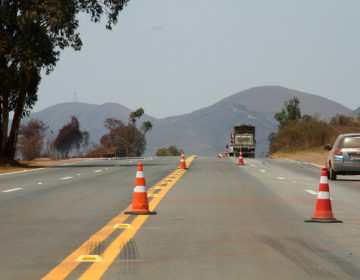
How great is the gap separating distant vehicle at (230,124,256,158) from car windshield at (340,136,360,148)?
49836 millimetres

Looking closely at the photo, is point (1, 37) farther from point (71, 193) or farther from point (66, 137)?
point (66, 137)

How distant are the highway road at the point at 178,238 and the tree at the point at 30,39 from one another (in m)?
22.1

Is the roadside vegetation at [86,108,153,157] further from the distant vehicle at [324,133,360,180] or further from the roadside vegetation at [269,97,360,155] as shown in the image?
the distant vehicle at [324,133,360,180]

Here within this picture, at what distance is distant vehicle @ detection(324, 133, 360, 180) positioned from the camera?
26.9 metres

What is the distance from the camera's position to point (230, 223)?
12680mm

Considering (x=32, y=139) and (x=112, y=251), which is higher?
(x=32, y=139)

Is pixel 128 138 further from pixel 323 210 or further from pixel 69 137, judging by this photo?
pixel 323 210

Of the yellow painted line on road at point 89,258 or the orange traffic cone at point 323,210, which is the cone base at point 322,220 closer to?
the orange traffic cone at point 323,210

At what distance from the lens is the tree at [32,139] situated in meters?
116

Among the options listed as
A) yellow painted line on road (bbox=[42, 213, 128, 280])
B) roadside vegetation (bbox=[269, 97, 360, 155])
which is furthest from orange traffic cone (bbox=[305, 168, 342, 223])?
roadside vegetation (bbox=[269, 97, 360, 155])

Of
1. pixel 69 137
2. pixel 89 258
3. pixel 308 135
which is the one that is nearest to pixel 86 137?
pixel 69 137

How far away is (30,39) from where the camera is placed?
40500 mm

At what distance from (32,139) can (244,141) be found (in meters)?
49.0

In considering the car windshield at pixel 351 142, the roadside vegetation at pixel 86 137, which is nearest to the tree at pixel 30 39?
the car windshield at pixel 351 142
